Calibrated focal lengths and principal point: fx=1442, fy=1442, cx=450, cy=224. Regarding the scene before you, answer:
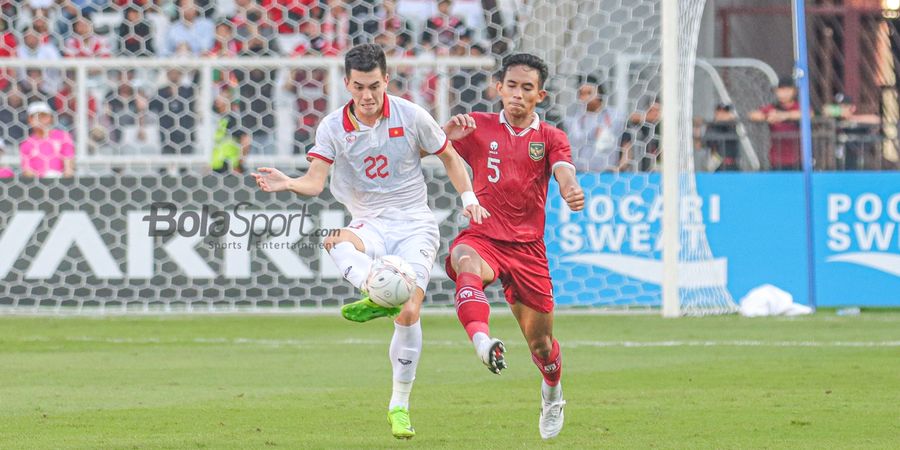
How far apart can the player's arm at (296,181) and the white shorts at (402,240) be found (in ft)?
1.02

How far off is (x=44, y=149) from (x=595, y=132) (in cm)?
553

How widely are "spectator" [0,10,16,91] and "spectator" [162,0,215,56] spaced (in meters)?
1.63

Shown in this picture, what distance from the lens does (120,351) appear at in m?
11.0

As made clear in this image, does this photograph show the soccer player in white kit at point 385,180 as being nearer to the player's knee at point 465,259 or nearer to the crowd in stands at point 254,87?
the player's knee at point 465,259

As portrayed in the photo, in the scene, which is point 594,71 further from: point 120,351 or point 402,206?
point 402,206

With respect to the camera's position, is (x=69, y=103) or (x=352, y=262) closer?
(x=352, y=262)

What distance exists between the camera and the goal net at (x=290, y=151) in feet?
45.4

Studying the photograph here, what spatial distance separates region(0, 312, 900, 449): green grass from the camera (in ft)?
22.9

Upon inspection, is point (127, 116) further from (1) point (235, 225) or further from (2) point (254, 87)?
(1) point (235, 225)

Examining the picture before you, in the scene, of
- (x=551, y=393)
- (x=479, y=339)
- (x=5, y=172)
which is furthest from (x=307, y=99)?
(x=479, y=339)

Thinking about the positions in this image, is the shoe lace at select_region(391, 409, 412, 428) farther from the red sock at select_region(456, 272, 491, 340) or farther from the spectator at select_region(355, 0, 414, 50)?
the spectator at select_region(355, 0, 414, 50)

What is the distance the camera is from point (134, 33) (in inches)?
613

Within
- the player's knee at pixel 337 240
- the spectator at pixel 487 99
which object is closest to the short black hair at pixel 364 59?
the player's knee at pixel 337 240

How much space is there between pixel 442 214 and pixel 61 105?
4.25 meters
